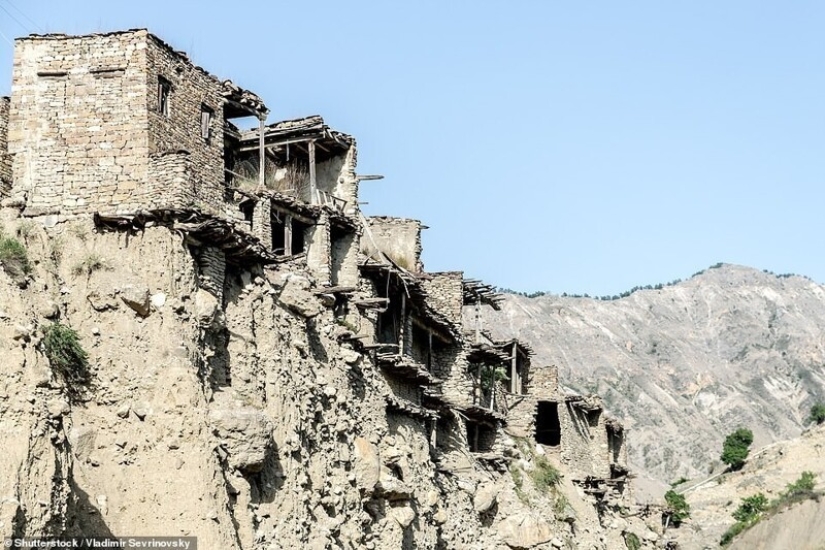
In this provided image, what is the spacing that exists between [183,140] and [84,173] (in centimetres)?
226

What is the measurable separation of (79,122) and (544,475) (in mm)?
23676

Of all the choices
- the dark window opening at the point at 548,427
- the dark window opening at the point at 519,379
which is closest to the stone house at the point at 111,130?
the dark window opening at the point at 519,379

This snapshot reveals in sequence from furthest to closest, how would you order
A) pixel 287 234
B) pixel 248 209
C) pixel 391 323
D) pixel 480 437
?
pixel 480 437
pixel 391 323
pixel 287 234
pixel 248 209

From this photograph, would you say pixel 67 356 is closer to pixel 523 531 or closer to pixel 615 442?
pixel 523 531

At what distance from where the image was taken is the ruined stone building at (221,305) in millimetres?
22547

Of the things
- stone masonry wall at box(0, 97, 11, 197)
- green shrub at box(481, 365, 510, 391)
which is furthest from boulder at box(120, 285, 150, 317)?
green shrub at box(481, 365, 510, 391)

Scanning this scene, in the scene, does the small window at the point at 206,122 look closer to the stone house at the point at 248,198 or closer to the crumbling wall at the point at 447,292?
the stone house at the point at 248,198

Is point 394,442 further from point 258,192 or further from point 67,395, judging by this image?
point 67,395

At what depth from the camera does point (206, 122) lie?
27781mm

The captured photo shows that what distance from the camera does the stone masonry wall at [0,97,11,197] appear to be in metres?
25.5

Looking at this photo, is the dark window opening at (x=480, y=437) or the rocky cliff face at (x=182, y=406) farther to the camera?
the dark window opening at (x=480, y=437)

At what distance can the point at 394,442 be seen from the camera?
3216 centimetres

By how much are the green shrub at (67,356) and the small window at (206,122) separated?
6361 mm

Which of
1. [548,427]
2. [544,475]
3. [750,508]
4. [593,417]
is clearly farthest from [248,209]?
[750,508]
